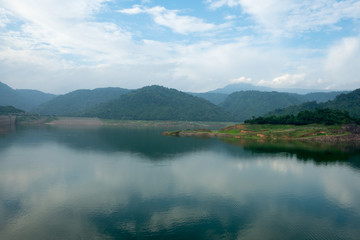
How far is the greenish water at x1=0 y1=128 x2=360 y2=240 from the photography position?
993 inches

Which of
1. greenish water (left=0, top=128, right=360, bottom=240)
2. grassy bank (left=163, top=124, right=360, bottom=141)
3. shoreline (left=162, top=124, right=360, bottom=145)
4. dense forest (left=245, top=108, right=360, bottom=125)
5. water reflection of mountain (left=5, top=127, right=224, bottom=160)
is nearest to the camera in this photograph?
greenish water (left=0, top=128, right=360, bottom=240)

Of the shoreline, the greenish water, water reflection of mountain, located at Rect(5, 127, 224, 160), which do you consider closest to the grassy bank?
the shoreline

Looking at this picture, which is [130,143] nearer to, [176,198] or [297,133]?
[176,198]

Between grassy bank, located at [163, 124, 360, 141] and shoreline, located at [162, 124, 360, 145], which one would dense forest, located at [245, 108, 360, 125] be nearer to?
grassy bank, located at [163, 124, 360, 141]

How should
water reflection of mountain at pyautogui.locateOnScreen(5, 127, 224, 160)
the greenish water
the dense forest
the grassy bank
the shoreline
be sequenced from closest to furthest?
the greenish water → water reflection of mountain at pyautogui.locateOnScreen(5, 127, 224, 160) → the shoreline → the grassy bank → the dense forest

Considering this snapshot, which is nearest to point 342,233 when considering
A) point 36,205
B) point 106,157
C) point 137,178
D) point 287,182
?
point 287,182

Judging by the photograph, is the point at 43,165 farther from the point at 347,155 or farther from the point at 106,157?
the point at 347,155

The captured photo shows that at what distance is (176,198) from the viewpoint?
33.8 meters

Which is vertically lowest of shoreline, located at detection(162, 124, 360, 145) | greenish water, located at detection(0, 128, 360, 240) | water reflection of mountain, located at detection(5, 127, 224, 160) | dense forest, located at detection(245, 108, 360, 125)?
greenish water, located at detection(0, 128, 360, 240)

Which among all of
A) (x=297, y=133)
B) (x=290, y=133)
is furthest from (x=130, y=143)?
(x=297, y=133)

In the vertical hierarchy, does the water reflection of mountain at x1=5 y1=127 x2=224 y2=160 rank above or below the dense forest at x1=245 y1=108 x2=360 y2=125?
below

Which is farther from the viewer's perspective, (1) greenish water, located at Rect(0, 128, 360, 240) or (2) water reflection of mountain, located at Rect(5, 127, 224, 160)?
(2) water reflection of mountain, located at Rect(5, 127, 224, 160)

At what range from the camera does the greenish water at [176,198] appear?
2523 cm

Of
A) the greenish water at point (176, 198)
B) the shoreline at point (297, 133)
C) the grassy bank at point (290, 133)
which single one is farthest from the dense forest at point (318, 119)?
the greenish water at point (176, 198)
